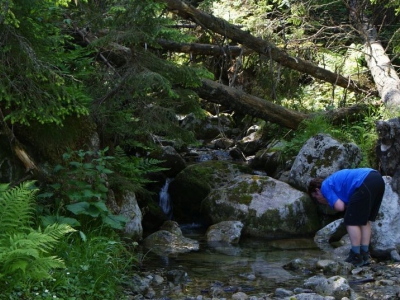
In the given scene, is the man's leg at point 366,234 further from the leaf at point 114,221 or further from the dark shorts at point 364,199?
the leaf at point 114,221

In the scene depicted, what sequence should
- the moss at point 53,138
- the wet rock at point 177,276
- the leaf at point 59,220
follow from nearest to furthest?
1. the leaf at point 59,220
2. the wet rock at point 177,276
3. the moss at point 53,138

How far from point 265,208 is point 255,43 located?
4.29 m

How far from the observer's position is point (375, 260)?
8.01 m

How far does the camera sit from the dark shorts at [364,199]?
7.49 meters

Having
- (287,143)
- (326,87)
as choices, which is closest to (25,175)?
(287,143)

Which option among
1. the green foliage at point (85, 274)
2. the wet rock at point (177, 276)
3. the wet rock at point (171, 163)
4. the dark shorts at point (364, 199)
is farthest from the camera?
the wet rock at point (171, 163)

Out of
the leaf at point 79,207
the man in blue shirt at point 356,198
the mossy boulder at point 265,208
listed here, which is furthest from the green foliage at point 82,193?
the mossy boulder at point 265,208

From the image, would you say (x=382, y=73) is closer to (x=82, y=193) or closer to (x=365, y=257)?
(x=365, y=257)

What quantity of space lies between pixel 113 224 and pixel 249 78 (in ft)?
38.1

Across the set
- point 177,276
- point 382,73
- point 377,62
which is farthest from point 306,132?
point 177,276

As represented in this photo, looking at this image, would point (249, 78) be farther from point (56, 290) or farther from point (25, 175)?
point (56, 290)

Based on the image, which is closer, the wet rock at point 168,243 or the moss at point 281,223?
the wet rock at point 168,243

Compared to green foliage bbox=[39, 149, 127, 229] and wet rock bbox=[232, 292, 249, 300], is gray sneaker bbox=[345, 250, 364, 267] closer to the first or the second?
wet rock bbox=[232, 292, 249, 300]

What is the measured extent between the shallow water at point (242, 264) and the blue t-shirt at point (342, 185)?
3.34 ft
